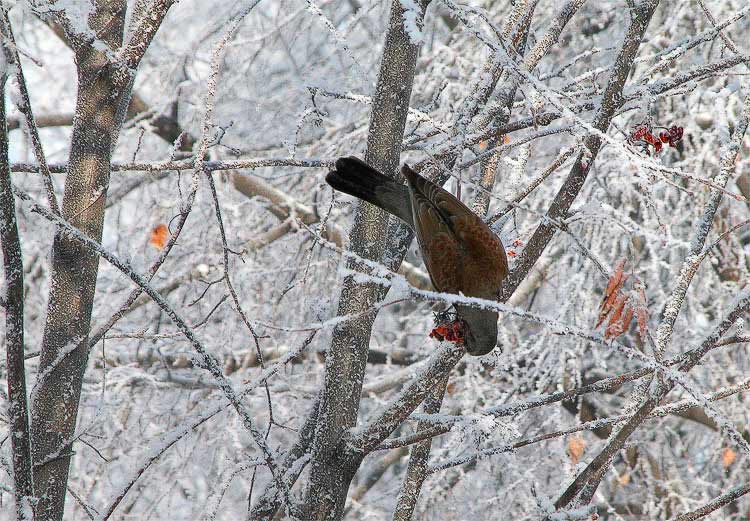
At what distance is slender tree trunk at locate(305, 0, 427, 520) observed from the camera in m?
1.70

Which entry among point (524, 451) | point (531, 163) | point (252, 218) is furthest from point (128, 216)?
point (524, 451)

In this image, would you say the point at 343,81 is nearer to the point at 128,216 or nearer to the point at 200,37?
the point at 200,37

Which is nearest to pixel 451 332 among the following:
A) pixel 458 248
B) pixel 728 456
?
pixel 458 248

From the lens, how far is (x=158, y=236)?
4.45 metres

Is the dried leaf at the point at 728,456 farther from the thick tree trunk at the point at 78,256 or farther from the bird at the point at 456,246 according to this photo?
the thick tree trunk at the point at 78,256

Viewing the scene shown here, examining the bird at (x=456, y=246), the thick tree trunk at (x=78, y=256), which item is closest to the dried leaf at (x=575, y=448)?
the bird at (x=456, y=246)

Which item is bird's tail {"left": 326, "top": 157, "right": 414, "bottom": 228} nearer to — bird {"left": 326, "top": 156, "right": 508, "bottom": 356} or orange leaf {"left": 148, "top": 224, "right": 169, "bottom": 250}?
bird {"left": 326, "top": 156, "right": 508, "bottom": 356}

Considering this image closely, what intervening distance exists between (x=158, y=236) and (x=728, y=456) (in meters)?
3.61

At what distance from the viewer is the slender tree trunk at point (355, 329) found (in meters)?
1.70

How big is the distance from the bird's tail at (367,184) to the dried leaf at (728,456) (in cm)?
345

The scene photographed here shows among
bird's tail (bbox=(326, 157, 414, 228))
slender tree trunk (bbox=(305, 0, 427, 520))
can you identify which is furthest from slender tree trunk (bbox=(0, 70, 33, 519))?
bird's tail (bbox=(326, 157, 414, 228))

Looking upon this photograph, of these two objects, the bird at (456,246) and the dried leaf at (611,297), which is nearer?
the dried leaf at (611,297)

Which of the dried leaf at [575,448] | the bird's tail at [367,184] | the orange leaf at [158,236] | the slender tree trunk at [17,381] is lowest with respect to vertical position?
the slender tree trunk at [17,381]

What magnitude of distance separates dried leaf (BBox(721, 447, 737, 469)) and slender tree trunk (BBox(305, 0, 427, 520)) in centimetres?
369
